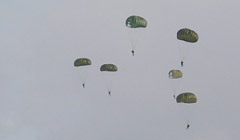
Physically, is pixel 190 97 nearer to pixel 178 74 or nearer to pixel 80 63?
pixel 178 74

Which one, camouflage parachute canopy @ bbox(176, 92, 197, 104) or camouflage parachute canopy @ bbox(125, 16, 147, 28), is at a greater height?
camouflage parachute canopy @ bbox(125, 16, 147, 28)

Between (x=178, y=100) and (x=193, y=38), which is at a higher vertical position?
(x=193, y=38)

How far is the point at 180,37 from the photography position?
15875 cm

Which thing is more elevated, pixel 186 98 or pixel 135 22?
pixel 135 22

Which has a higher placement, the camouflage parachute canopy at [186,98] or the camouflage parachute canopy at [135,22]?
the camouflage parachute canopy at [135,22]

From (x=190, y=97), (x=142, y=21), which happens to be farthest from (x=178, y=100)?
(x=142, y=21)

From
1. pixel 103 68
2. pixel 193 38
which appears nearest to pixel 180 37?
pixel 193 38

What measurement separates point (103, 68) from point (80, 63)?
421 cm

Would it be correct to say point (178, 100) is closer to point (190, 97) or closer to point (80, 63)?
point (190, 97)

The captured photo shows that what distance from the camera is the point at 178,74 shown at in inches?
6540

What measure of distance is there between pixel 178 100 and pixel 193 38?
10.9 metres

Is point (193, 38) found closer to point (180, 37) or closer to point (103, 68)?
point (180, 37)

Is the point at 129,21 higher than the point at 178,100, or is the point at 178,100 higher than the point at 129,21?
the point at 129,21

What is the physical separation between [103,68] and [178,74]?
528 inches
